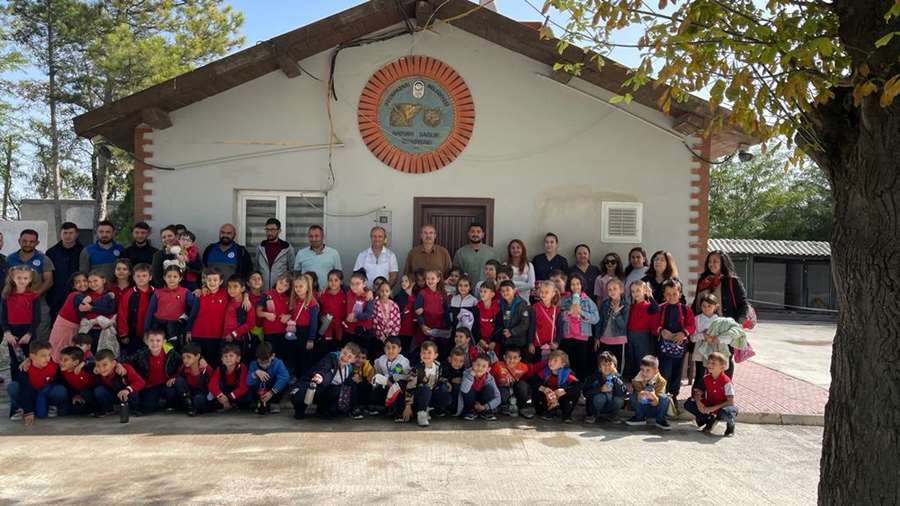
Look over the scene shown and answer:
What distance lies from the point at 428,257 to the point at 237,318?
2456 mm

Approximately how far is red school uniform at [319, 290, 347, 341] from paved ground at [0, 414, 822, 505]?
107 cm

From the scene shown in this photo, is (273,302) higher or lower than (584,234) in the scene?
lower

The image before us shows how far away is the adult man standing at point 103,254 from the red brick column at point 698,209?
24.8 feet

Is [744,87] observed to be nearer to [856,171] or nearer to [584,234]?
[856,171]

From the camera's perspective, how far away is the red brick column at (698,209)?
368 inches

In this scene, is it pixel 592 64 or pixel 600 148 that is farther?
pixel 600 148

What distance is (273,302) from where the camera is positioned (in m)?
7.59

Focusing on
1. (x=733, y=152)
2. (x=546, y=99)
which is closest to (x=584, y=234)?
(x=546, y=99)

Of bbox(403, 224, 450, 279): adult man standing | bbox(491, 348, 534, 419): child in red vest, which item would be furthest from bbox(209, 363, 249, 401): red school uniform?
bbox(491, 348, 534, 419): child in red vest

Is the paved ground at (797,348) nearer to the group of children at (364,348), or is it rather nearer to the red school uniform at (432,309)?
the group of children at (364,348)

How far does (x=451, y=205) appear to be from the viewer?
9.40 m

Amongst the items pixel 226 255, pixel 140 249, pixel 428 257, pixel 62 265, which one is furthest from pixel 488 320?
pixel 62 265

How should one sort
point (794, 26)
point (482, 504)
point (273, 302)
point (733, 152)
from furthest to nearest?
point (733, 152) < point (273, 302) < point (482, 504) < point (794, 26)

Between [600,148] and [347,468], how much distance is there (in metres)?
5.96
